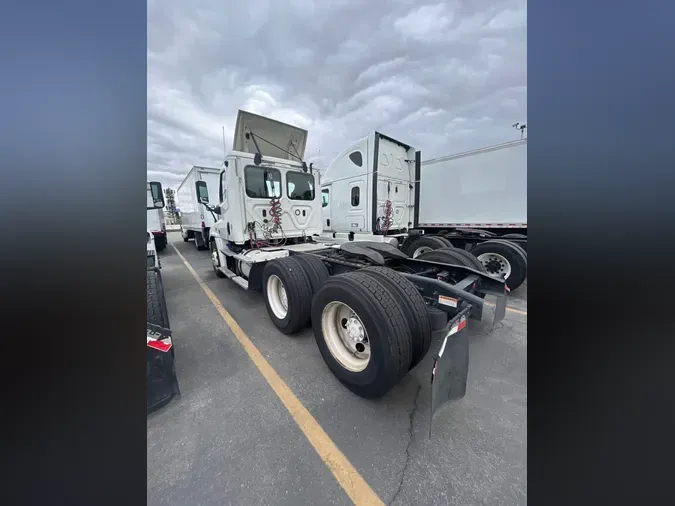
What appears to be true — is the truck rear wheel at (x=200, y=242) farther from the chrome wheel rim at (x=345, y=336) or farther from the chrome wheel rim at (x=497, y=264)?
the chrome wheel rim at (x=497, y=264)

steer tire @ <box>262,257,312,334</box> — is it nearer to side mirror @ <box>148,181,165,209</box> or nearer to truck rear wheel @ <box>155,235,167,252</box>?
side mirror @ <box>148,181,165,209</box>

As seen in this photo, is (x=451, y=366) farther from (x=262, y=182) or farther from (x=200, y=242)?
(x=200, y=242)

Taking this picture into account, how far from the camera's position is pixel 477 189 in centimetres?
719

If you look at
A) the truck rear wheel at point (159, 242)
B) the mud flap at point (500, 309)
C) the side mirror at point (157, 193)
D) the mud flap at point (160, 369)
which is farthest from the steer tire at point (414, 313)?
the truck rear wheel at point (159, 242)

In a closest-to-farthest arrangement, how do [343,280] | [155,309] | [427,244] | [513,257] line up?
[343,280]
[155,309]
[513,257]
[427,244]

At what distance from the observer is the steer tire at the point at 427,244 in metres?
5.68

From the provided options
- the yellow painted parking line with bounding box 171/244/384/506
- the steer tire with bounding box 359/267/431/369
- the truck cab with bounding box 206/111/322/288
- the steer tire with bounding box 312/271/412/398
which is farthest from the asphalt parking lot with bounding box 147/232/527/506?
the truck cab with bounding box 206/111/322/288

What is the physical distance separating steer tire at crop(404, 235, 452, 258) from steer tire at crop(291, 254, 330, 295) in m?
3.30

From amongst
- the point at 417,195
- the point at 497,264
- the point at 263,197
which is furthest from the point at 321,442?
the point at 417,195

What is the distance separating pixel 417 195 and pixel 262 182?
4.64 metres
